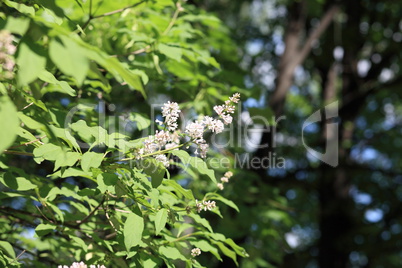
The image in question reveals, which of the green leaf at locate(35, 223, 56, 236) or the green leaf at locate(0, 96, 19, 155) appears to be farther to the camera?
the green leaf at locate(35, 223, 56, 236)

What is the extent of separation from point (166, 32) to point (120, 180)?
1.64 metres

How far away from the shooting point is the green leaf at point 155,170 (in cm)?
164

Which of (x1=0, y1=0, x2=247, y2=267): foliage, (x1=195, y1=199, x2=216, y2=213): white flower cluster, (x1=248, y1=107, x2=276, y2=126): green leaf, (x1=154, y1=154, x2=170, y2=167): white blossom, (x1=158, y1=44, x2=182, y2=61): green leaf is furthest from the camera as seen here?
(x1=248, y1=107, x2=276, y2=126): green leaf

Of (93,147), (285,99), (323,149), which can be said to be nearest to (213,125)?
(93,147)

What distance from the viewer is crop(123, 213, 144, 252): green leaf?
1648 millimetres

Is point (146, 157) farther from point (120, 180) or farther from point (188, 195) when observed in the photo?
point (188, 195)

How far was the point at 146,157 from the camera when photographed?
174 centimetres

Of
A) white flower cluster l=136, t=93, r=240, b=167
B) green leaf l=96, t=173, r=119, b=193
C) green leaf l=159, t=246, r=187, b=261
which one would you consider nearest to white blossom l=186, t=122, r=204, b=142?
white flower cluster l=136, t=93, r=240, b=167

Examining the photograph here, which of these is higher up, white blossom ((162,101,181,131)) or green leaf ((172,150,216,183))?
white blossom ((162,101,181,131))

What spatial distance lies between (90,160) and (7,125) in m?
0.62

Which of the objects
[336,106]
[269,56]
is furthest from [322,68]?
[336,106]

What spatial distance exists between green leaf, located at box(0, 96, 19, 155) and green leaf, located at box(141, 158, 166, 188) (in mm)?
677

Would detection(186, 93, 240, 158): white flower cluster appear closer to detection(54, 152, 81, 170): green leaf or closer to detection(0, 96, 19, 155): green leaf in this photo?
detection(54, 152, 81, 170): green leaf

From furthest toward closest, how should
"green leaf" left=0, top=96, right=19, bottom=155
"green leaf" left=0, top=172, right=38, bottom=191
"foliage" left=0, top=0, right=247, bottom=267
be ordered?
1. "green leaf" left=0, top=172, right=38, bottom=191
2. "foliage" left=0, top=0, right=247, bottom=267
3. "green leaf" left=0, top=96, right=19, bottom=155
